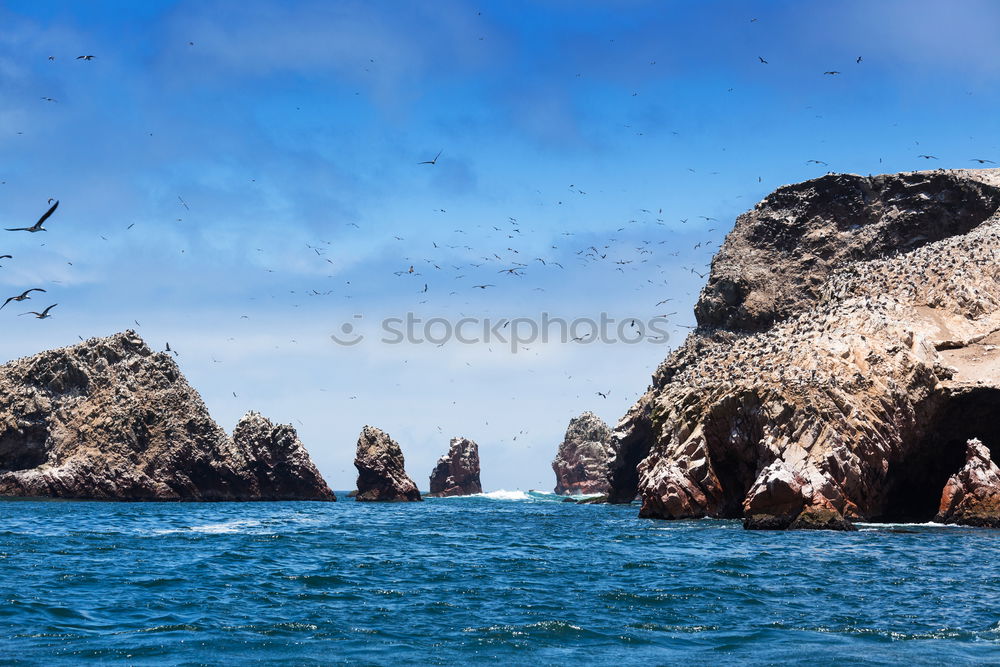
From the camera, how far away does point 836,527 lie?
41438 mm

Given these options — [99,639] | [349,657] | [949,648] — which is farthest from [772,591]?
[99,639]

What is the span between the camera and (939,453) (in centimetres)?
5088

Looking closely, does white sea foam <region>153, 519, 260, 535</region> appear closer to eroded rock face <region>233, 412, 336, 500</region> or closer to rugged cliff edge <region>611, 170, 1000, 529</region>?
rugged cliff edge <region>611, 170, 1000, 529</region>

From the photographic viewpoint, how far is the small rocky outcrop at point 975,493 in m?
42.6

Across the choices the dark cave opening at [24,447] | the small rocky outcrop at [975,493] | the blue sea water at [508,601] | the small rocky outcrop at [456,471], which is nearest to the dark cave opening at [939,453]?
the small rocky outcrop at [975,493]

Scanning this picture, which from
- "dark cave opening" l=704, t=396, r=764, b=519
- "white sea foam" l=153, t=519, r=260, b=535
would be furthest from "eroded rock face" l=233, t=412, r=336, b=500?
"dark cave opening" l=704, t=396, r=764, b=519

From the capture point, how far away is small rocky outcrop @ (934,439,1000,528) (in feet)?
140

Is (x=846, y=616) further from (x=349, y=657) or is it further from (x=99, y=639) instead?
(x=99, y=639)

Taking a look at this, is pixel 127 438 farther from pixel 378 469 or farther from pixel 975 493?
pixel 975 493

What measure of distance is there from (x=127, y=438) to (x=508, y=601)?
9528 centimetres

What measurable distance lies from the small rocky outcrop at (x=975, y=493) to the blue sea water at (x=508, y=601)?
552 cm

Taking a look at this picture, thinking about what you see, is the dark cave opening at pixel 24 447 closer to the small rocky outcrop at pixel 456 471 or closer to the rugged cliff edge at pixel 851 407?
the rugged cliff edge at pixel 851 407

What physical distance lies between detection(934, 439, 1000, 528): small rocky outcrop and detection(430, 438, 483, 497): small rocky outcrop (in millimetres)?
139122

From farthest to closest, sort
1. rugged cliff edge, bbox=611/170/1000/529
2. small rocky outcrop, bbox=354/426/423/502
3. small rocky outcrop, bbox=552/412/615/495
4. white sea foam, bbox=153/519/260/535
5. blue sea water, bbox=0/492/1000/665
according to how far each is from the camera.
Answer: small rocky outcrop, bbox=552/412/615/495 < small rocky outcrop, bbox=354/426/423/502 < rugged cliff edge, bbox=611/170/1000/529 < white sea foam, bbox=153/519/260/535 < blue sea water, bbox=0/492/1000/665
